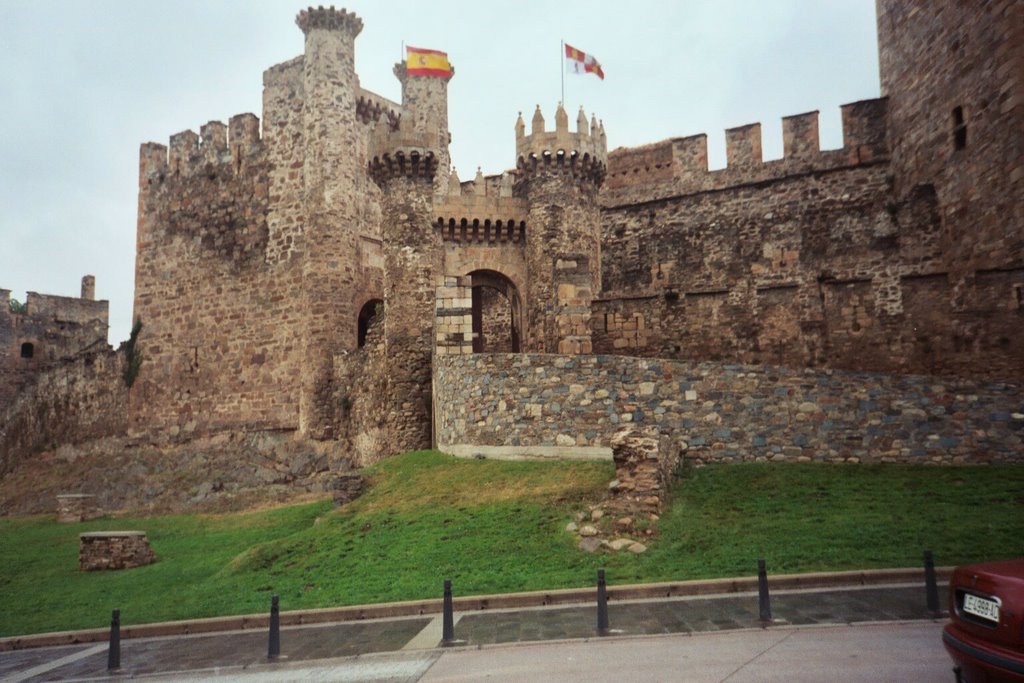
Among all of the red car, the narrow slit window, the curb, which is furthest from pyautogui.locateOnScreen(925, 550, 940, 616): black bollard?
the narrow slit window

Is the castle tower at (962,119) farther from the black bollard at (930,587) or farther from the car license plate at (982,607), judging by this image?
the car license plate at (982,607)

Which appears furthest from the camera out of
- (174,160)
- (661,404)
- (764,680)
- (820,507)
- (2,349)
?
(2,349)

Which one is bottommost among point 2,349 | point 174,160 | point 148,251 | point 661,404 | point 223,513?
point 223,513

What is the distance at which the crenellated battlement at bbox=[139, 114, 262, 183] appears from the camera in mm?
29625

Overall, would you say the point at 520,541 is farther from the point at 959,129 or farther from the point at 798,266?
the point at 798,266

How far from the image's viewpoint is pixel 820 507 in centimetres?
1331

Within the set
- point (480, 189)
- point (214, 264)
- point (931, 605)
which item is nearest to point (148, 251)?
point (214, 264)

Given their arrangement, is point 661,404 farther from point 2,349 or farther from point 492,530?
point 2,349

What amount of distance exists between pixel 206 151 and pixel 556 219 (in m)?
14.9

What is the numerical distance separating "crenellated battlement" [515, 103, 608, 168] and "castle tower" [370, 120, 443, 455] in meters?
2.50

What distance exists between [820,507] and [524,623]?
5.93 metres

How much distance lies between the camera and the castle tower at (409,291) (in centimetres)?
2267

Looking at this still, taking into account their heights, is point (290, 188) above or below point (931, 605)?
above

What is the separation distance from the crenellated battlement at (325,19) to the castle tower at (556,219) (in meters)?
8.47
